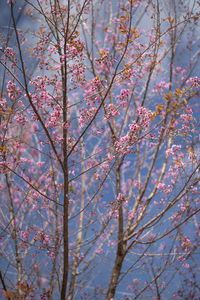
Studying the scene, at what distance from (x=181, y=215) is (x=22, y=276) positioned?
223cm

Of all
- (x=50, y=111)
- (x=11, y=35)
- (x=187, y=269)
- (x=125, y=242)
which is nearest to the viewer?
(x=50, y=111)

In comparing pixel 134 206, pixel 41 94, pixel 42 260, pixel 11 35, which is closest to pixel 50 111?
pixel 41 94

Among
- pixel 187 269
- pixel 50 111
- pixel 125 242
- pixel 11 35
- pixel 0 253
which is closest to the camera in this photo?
pixel 50 111

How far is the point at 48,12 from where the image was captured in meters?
2.54

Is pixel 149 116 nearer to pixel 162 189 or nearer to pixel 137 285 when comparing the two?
pixel 162 189

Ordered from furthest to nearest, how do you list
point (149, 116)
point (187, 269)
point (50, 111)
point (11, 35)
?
point (187, 269), point (11, 35), point (50, 111), point (149, 116)

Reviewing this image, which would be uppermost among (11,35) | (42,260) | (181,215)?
(11,35)

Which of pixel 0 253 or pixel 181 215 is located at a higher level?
pixel 181 215

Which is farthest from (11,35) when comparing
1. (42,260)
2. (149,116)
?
(42,260)

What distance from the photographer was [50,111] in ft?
8.84

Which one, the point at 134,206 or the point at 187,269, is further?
the point at 187,269

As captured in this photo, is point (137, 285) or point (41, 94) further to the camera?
point (137, 285)

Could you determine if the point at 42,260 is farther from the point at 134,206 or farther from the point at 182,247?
the point at 182,247

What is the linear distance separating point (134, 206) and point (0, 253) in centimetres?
186
